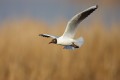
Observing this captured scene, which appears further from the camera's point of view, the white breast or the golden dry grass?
the golden dry grass

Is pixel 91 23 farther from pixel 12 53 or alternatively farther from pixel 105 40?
pixel 12 53

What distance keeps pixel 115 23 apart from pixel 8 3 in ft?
2.38


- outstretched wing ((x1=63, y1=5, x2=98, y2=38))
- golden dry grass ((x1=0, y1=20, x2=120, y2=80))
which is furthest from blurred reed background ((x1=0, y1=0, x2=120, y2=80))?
outstretched wing ((x1=63, y1=5, x2=98, y2=38))

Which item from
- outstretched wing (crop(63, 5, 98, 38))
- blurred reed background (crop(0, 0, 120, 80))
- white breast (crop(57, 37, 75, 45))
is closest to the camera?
outstretched wing (crop(63, 5, 98, 38))

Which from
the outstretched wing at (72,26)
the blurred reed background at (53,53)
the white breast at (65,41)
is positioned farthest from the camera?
the blurred reed background at (53,53)

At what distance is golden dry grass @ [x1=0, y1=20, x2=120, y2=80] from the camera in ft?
10.3

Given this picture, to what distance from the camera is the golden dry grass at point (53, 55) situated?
3.14 meters

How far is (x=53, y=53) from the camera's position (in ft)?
10.4

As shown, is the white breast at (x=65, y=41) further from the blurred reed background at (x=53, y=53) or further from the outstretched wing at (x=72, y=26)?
the blurred reed background at (x=53, y=53)

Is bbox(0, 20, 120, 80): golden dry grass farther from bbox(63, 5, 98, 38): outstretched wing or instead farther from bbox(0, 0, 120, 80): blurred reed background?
bbox(63, 5, 98, 38): outstretched wing

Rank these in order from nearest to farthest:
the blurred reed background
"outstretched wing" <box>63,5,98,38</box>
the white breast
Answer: "outstretched wing" <box>63,5,98,38</box> < the white breast < the blurred reed background

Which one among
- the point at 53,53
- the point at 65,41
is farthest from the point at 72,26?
the point at 53,53

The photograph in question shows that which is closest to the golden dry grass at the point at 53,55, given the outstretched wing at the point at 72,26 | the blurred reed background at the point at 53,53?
the blurred reed background at the point at 53,53

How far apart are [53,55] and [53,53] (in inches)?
0.7
